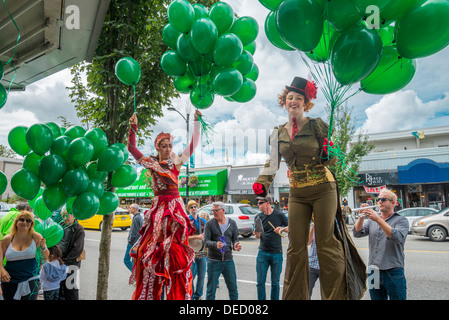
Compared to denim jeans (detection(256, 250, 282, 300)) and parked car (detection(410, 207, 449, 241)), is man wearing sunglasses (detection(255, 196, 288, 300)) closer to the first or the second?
denim jeans (detection(256, 250, 282, 300))

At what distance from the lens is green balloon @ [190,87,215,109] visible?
105 inches

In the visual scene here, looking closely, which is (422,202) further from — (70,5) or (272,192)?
(70,5)

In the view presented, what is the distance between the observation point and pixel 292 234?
2014 millimetres

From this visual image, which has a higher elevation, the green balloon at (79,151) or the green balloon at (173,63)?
the green balloon at (173,63)

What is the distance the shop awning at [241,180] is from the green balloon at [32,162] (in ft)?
64.2

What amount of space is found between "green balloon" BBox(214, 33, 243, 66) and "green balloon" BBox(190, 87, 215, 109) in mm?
324

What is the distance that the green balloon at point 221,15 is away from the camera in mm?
2547

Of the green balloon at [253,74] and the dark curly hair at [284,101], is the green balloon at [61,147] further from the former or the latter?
the dark curly hair at [284,101]

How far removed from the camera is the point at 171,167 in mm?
2629

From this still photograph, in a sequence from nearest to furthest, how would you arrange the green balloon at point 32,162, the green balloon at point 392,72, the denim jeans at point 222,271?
the green balloon at point 392,72 < the green balloon at point 32,162 < the denim jeans at point 222,271

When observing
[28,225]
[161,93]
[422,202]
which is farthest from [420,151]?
[28,225]

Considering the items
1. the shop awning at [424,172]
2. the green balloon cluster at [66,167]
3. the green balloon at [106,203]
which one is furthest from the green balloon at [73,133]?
the shop awning at [424,172]

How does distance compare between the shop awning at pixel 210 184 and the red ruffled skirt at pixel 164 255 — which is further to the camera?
the shop awning at pixel 210 184

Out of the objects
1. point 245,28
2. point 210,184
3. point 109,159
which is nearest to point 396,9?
point 245,28
